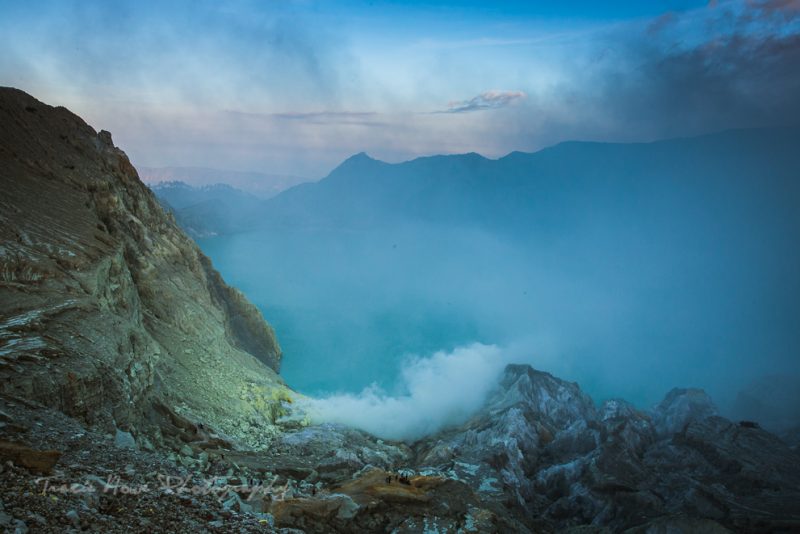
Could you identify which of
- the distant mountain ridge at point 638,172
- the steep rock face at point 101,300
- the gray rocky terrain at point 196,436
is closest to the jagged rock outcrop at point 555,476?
the gray rocky terrain at point 196,436

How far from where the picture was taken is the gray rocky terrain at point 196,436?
30.6 feet

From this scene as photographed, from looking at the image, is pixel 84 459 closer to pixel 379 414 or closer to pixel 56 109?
pixel 56 109


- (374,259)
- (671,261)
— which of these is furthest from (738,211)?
(374,259)

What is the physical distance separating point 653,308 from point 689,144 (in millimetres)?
91807

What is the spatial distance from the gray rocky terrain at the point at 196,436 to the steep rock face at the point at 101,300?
8 centimetres

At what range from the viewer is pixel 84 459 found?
9.28m

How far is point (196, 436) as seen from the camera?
17.8 m

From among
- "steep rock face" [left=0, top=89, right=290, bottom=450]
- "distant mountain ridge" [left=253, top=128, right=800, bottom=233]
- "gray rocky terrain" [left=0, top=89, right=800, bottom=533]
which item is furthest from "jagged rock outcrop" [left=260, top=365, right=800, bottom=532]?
"distant mountain ridge" [left=253, top=128, right=800, bottom=233]

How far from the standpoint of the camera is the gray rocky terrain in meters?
9.33

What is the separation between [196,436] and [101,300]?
652 cm

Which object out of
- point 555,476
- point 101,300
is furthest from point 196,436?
point 555,476

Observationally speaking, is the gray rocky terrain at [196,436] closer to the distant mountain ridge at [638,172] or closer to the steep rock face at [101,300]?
the steep rock face at [101,300]

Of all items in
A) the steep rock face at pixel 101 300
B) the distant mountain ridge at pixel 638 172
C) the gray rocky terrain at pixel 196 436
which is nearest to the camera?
the gray rocky terrain at pixel 196 436

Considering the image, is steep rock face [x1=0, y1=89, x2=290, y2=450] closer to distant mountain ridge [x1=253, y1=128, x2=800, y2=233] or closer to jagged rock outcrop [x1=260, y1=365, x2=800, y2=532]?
jagged rock outcrop [x1=260, y1=365, x2=800, y2=532]
